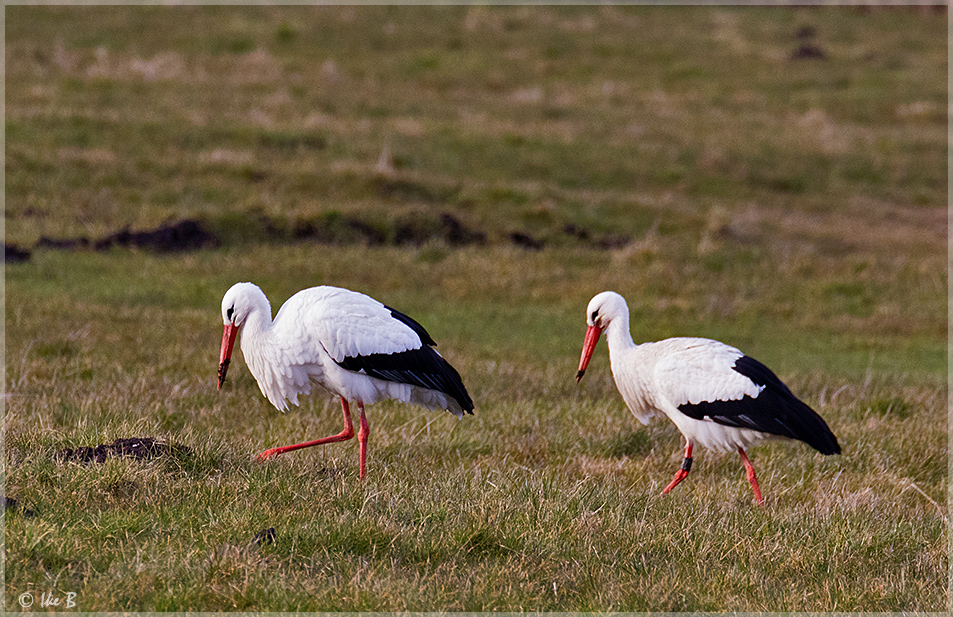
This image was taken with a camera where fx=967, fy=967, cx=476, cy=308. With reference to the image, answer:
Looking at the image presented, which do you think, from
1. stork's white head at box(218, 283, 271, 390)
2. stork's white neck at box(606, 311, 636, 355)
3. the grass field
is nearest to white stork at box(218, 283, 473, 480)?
stork's white head at box(218, 283, 271, 390)

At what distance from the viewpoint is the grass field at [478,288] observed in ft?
13.9

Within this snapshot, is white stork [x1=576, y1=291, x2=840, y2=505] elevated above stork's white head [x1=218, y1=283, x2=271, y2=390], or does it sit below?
below

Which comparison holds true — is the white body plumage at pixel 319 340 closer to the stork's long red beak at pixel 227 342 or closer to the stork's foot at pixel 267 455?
the stork's long red beak at pixel 227 342

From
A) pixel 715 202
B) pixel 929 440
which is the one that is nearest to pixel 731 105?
pixel 715 202

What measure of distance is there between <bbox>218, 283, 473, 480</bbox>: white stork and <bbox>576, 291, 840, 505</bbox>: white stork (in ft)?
3.62

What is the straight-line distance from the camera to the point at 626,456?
287 inches

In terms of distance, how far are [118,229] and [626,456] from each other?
10.2m

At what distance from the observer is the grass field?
4.24 meters

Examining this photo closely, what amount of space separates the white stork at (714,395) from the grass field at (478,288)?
15.9 inches

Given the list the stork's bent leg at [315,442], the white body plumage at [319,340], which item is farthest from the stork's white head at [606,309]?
the stork's bent leg at [315,442]

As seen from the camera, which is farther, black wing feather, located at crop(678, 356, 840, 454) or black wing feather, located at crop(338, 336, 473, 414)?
black wing feather, located at crop(338, 336, 473, 414)

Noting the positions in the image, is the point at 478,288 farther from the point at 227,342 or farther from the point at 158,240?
the point at 227,342

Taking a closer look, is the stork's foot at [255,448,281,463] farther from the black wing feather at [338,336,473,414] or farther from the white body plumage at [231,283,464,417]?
the black wing feather at [338,336,473,414]

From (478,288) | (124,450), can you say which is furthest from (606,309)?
(478,288)
